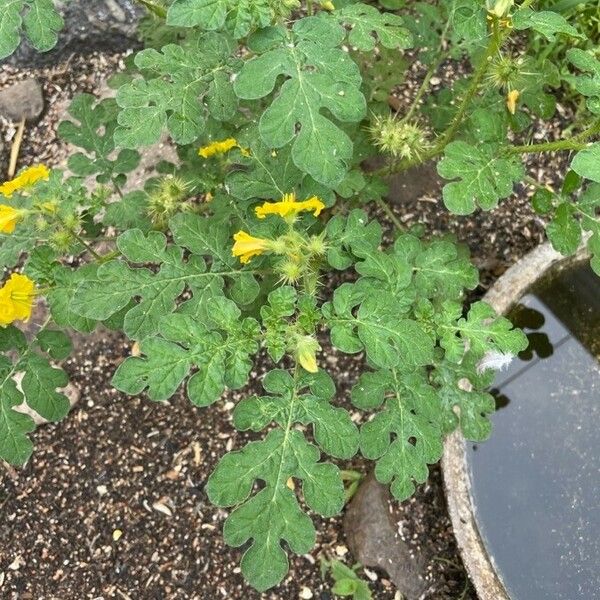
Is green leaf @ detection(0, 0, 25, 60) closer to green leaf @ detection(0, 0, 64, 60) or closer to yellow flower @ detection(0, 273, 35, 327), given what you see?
green leaf @ detection(0, 0, 64, 60)

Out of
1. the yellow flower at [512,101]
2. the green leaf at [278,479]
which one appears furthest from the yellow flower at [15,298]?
the yellow flower at [512,101]

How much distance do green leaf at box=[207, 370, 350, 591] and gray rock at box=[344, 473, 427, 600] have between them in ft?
3.42

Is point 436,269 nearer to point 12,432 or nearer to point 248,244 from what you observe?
point 248,244

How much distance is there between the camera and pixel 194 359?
167cm

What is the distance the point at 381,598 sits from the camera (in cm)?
270

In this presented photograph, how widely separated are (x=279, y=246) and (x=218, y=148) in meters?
0.63

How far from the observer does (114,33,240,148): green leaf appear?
5.96 ft

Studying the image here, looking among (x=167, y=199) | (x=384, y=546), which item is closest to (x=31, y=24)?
(x=167, y=199)

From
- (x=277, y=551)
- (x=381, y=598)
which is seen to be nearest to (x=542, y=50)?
(x=381, y=598)

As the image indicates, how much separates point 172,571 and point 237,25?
1.96 m

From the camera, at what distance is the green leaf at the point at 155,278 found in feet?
6.11

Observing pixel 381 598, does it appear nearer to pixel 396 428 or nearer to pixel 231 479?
pixel 396 428

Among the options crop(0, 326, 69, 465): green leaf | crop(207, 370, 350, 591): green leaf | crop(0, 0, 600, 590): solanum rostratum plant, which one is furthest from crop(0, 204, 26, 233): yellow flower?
crop(207, 370, 350, 591): green leaf

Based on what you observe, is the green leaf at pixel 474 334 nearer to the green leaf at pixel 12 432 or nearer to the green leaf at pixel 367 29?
the green leaf at pixel 367 29
